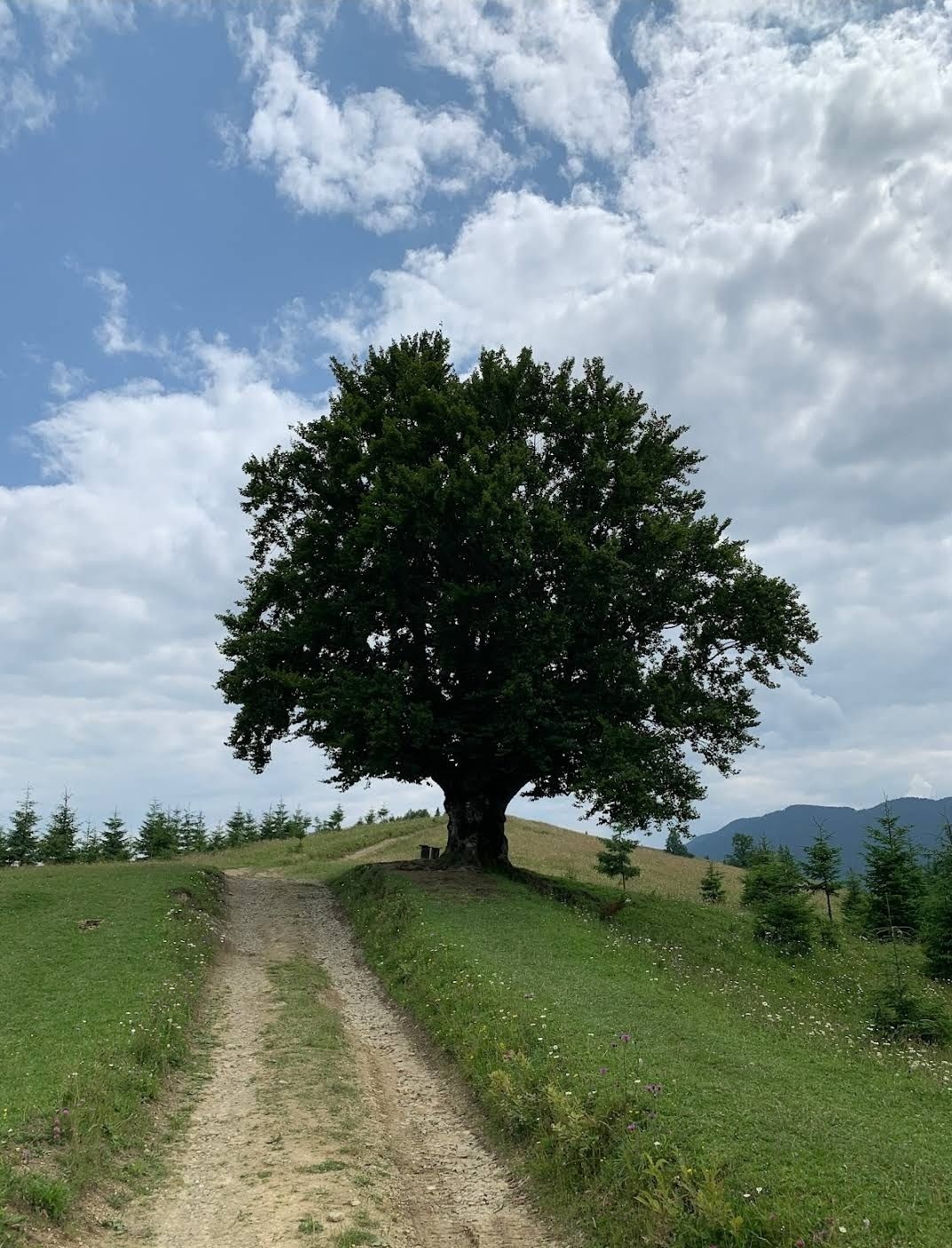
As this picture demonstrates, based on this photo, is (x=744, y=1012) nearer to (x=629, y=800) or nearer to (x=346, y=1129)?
(x=629, y=800)

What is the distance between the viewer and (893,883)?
35.9 metres

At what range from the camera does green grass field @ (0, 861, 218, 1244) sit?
10250mm

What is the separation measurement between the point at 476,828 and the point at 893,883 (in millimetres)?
18796

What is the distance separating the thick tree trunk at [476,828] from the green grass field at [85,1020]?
34.0 feet

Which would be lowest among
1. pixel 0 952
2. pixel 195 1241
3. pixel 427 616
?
pixel 195 1241

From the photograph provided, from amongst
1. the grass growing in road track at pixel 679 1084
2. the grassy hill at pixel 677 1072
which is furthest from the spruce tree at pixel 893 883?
the grass growing in road track at pixel 679 1084

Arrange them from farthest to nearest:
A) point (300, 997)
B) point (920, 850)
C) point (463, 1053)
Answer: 1. point (920, 850)
2. point (300, 997)
3. point (463, 1053)

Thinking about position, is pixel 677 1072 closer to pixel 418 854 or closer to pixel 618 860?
pixel 618 860

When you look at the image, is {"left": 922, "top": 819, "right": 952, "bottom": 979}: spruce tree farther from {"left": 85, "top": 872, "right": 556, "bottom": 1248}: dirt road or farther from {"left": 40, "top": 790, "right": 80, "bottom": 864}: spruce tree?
{"left": 40, "top": 790, "right": 80, "bottom": 864}: spruce tree

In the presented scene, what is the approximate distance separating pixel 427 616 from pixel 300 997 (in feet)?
56.0

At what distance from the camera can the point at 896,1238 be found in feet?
25.1

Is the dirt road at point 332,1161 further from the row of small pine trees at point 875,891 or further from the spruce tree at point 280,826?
the spruce tree at point 280,826

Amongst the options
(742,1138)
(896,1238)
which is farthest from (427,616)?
(896,1238)

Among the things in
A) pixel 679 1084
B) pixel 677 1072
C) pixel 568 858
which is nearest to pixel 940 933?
pixel 677 1072
